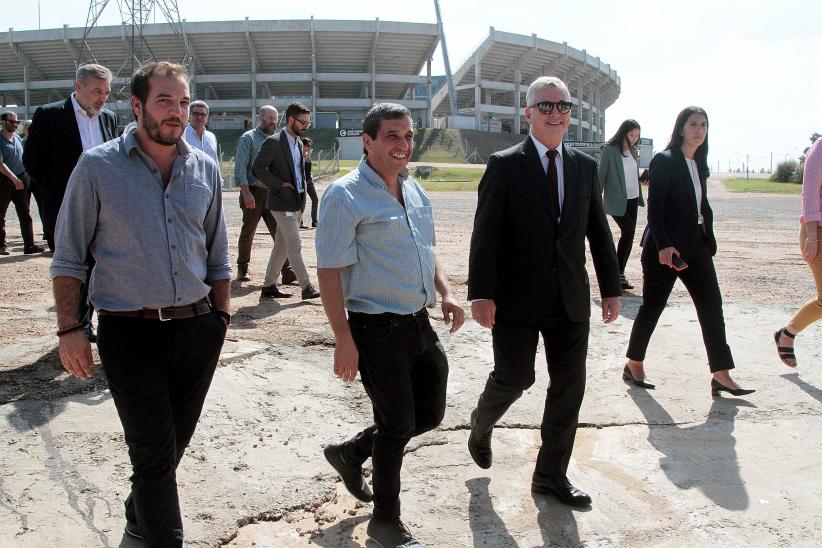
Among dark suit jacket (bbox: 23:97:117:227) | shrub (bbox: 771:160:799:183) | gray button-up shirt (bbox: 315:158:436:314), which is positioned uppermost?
shrub (bbox: 771:160:799:183)

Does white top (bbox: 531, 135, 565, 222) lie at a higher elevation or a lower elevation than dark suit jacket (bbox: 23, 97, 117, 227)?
lower

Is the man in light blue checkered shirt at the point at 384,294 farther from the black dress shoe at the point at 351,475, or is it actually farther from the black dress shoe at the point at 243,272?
the black dress shoe at the point at 243,272

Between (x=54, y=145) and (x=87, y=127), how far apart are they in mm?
260

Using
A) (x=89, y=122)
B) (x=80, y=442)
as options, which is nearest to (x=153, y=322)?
(x=80, y=442)

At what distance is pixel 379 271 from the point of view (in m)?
2.96

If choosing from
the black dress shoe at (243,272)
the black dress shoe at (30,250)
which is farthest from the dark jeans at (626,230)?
the black dress shoe at (30,250)

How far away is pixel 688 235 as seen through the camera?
477 centimetres

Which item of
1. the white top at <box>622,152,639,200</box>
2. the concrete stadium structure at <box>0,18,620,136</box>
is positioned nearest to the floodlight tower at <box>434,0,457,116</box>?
the concrete stadium structure at <box>0,18,620,136</box>

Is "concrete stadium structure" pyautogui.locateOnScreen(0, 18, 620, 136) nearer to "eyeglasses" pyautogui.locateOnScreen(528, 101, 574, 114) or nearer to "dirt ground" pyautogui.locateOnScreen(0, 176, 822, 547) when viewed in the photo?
"dirt ground" pyautogui.locateOnScreen(0, 176, 822, 547)

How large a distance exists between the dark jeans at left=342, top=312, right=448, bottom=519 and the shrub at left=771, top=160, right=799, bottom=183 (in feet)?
151

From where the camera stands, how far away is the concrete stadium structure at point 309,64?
211 ft

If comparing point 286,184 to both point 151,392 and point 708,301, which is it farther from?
point 151,392

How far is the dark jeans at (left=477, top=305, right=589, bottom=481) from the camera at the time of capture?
3.39 meters

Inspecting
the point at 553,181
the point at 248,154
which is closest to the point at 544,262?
the point at 553,181
